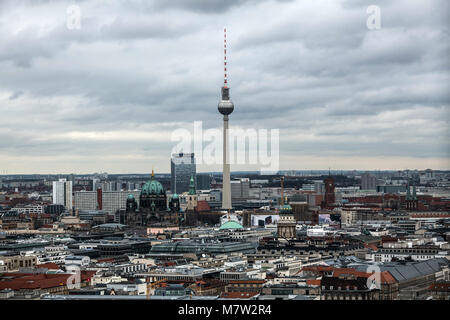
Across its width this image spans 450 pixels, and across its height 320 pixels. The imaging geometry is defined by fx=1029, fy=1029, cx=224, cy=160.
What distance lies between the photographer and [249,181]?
242 ft

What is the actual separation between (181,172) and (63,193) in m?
10.9

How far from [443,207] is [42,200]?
3238cm

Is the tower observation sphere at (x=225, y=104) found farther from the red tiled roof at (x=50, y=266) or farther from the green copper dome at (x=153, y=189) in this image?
the red tiled roof at (x=50, y=266)

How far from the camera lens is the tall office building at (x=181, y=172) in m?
65.8

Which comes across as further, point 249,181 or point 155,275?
point 249,181

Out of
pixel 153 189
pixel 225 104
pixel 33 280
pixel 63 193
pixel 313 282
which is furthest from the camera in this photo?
pixel 63 193

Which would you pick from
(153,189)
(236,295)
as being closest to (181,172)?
(153,189)

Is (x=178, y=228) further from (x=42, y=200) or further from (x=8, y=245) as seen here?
(x=42, y=200)

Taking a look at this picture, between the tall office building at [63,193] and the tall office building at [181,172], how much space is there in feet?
28.1

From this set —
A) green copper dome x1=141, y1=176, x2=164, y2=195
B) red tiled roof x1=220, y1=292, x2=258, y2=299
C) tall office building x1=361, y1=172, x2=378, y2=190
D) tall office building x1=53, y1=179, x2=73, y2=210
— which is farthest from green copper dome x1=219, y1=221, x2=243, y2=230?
tall office building x1=361, y1=172, x2=378, y2=190

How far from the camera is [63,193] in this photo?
7431 cm

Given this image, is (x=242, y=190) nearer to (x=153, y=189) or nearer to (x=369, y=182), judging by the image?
(x=369, y=182)
